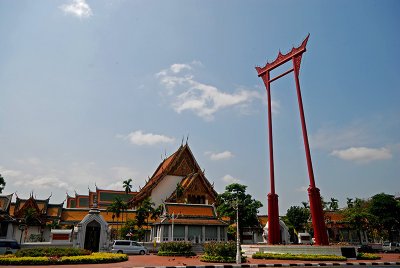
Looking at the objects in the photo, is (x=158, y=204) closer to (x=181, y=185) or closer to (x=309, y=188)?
(x=181, y=185)

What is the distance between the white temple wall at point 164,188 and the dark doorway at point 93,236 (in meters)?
21.4

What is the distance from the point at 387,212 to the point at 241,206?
24.2 m

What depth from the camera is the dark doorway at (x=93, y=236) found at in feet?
68.0

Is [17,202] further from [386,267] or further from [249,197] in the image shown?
[386,267]

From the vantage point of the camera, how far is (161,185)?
43.3 m

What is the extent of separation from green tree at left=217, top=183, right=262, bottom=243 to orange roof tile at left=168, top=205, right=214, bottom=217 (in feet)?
5.68

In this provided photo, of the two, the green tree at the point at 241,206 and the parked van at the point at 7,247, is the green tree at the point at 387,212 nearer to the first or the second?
the green tree at the point at 241,206

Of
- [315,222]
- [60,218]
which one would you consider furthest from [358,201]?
[60,218]

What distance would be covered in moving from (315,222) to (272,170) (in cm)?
584

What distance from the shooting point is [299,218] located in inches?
1570

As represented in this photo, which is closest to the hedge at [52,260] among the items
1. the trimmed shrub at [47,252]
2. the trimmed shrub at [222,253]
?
the trimmed shrub at [47,252]

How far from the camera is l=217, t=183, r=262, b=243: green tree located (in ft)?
104

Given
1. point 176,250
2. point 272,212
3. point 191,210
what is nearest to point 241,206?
point 191,210

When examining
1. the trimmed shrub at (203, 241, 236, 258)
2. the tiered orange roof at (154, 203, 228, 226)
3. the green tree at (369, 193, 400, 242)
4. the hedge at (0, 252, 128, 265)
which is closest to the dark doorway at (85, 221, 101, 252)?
Answer: the hedge at (0, 252, 128, 265)
